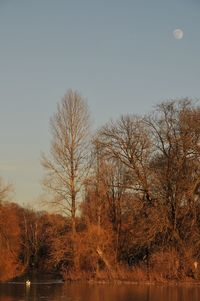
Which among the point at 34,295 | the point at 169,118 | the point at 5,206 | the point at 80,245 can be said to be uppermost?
the point at 169,118

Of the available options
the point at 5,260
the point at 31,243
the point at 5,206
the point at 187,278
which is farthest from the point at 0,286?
the point at 31,243

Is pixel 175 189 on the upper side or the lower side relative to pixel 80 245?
upper

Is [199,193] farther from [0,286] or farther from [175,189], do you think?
[0,286]

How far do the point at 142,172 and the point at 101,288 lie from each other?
388 inches

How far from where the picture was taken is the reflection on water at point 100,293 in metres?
27.5

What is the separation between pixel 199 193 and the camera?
125ft

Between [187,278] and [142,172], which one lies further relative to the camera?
[142,172]

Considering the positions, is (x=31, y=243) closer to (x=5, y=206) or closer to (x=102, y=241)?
(x=5, y=206)

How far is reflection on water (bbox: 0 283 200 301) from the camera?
2749cm

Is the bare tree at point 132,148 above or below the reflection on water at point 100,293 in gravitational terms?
above

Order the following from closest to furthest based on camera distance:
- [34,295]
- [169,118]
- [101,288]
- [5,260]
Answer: [34,295] < [101,288] < [169,118] < [5,260]

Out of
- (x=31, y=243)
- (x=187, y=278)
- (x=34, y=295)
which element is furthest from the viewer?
(x=31, y=243)

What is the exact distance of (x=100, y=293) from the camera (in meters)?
30.2

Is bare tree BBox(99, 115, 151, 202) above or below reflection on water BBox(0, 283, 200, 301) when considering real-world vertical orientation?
above
